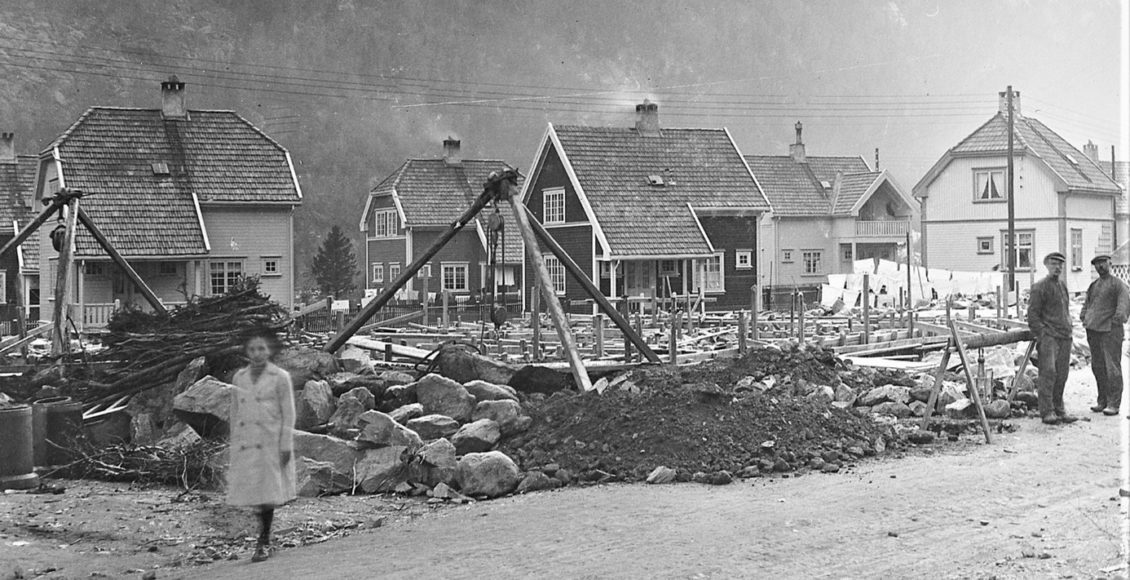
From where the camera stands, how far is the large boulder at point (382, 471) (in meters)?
11.5

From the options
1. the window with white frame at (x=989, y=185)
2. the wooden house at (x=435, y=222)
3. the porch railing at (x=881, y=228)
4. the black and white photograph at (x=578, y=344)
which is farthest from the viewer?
the porch railing at (x=881, y=228)

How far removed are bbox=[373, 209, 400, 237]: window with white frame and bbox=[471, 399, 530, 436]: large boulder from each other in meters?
41.2

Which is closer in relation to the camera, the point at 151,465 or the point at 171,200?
the point at 151,465

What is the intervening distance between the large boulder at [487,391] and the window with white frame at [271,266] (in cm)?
2060

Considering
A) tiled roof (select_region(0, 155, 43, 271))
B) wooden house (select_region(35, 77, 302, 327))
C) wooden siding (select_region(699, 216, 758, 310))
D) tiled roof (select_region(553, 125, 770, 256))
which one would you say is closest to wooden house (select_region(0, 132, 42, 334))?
tiled roof (select_region(0, 155, 43, 271))

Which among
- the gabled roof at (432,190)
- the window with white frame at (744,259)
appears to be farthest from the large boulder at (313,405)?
the gabled roof at (432,190)

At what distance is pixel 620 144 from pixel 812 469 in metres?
32.9

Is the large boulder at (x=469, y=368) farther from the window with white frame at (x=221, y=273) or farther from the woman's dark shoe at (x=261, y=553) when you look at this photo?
the window with white frame at (x=221, y=273)

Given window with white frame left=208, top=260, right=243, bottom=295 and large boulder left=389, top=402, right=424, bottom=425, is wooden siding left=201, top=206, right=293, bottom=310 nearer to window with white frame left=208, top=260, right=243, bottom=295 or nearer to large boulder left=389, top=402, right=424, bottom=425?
window with white frame left=208, top=260, right=243, bottom=295

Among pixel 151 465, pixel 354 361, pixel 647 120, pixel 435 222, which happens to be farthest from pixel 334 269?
pixel 151 465

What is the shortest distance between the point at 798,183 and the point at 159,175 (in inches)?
1445

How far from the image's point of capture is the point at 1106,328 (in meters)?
14.5

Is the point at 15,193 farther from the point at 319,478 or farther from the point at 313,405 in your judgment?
the point at 319,478

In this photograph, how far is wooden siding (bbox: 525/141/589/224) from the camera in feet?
135
